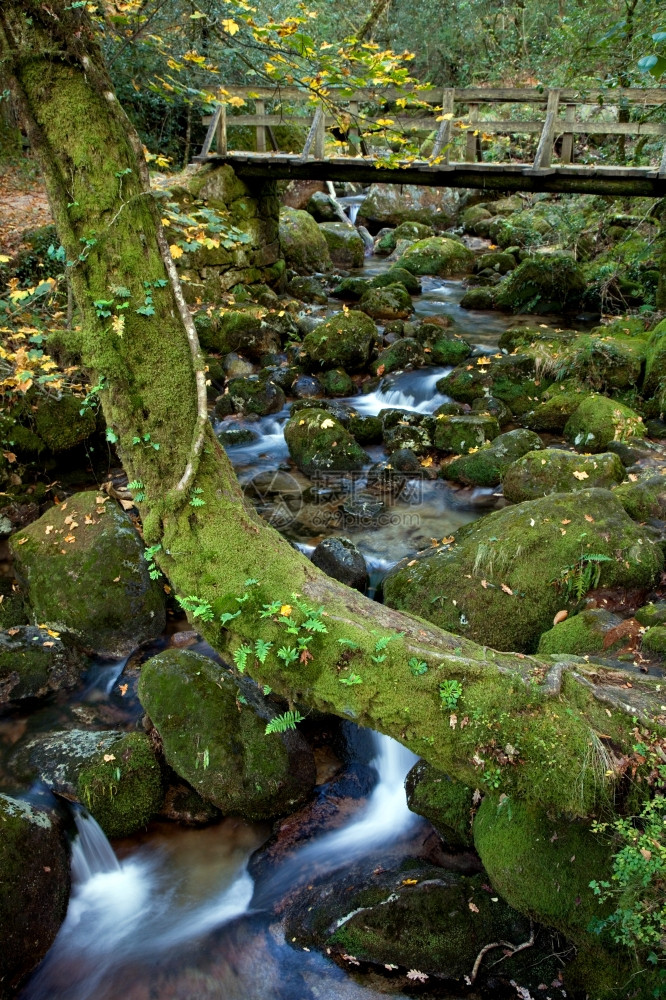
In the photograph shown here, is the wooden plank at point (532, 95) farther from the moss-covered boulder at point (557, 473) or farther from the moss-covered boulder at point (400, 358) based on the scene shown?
the moss-covered boulder at point (557, 473)

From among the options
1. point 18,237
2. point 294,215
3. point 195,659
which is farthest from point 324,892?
point 294,215

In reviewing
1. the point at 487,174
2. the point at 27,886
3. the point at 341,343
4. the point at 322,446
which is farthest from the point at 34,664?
the point at 487,174

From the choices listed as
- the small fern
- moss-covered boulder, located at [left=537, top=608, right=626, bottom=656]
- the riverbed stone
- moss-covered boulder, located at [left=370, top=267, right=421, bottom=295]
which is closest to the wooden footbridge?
moss-covered boulder, located at [left=370, top=267, right=421, bottom=295]

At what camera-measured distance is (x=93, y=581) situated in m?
6.38

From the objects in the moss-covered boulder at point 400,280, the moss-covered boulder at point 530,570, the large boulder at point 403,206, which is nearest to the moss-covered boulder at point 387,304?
the moss-covered boulder at point 400,280

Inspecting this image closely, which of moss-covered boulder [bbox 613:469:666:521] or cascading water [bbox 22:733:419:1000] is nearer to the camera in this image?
cascading water [bbox 22:733:419:1000]

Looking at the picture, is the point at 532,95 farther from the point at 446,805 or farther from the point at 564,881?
the point at 564,881

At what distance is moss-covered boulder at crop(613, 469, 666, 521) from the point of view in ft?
21.2

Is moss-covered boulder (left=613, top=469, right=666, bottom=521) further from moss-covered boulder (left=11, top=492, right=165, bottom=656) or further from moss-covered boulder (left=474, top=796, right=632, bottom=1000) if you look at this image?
moss-covered boulder (left=11, top=492, right=165, bottom=656)

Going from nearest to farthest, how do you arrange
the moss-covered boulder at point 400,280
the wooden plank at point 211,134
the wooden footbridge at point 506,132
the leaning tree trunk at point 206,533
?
the leaning tree trunk at point 206,533 → the wooden footbridge at point 506,132 → the wooden plank at point 211,134 → the moss-covered boulder at point 400,280

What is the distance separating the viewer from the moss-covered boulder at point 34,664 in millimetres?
5852

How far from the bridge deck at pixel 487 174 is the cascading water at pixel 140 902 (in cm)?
959

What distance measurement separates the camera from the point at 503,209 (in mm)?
22031

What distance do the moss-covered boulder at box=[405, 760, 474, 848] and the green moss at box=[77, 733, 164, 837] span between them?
2.00m
